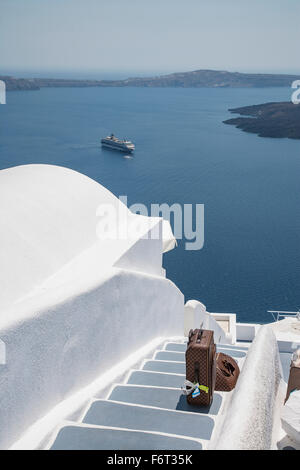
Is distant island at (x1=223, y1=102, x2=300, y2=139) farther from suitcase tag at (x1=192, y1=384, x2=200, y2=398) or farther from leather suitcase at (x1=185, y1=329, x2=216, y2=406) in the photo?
suitcase tag at (x1=192, y1=384, x2=200, y2=398)

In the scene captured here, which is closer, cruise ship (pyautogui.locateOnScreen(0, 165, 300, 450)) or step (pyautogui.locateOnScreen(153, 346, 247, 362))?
cruise ship (pyautogui.locateOnScreen(0, 165, 300, 450))

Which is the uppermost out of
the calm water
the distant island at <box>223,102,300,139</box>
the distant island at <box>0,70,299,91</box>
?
the distant island at <box>0,70,299,91</box>

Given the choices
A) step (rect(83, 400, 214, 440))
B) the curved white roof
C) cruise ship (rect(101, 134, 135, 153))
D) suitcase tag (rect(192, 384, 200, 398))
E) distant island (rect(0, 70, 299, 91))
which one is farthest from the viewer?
distant island (rect(0, 70, 299, 91))

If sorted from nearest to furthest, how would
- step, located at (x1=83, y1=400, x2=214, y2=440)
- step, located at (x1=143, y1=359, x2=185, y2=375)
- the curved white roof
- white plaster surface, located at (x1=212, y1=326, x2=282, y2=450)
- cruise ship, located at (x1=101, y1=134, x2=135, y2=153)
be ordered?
white plaster surface, located at (x1=212, y1=326, x2=282, y2=450)
step, located at (x1=83, y1=400, x2=214, y2=440)
step, located at (x1=143, y1=359, x2=185, y2=375)
the curved white roof
cruise ship, located at (x1=101, y1=134, x2=135, y2=153)

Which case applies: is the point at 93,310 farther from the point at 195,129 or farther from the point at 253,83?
the point at 253,83

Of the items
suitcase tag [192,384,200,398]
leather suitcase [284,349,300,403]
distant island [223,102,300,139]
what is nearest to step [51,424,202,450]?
suitcase tag [192,384,200,398]

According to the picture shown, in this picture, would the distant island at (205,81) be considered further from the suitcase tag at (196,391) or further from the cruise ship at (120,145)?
the suitcase tag at (196,391)

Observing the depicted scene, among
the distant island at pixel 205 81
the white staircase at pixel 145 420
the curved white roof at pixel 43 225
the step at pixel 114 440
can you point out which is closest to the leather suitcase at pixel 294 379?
the white staircase at pixel 145 420
